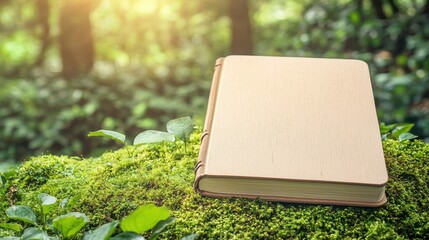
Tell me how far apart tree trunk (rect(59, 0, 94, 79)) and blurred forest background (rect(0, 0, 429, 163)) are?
11 millimetres

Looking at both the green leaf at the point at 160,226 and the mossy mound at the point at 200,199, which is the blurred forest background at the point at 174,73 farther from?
the green leaf at the point at 160,226

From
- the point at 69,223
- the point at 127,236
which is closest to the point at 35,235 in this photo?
the point at 69,223

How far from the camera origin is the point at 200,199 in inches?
52.7

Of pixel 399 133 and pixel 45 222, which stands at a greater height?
pixel 45 222

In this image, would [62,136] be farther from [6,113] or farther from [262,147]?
[262,147]

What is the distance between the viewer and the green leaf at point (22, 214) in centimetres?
126

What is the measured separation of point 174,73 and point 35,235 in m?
5.90

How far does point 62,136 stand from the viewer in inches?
224

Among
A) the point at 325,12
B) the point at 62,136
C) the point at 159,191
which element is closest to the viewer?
the point at 159,191

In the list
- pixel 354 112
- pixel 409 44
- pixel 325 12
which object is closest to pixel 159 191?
pixel 354 112

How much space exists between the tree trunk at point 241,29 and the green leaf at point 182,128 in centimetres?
527

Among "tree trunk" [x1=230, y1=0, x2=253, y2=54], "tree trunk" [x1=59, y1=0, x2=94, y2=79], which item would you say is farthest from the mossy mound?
"tree trunk" [x1=230, y1=0, x2=253, y2=54]

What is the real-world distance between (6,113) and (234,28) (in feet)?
9.12

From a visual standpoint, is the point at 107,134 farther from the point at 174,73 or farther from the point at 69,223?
the point at 174,73
